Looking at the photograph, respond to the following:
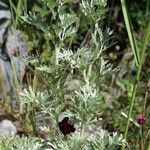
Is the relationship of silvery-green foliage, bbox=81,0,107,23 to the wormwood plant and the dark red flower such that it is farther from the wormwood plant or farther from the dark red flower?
the dark red flower

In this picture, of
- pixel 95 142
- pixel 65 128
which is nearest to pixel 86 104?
pixel 95 142

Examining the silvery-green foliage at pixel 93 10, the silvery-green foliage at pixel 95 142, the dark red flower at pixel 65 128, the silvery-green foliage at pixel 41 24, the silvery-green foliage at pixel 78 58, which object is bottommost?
the dark red flower at pixel 65 128

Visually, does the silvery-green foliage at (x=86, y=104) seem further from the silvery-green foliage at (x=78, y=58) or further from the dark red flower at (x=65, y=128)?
the dark red flower at (x=65, y=128)

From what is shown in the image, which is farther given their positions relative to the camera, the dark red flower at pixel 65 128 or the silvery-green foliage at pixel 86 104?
the dark red flower at pixel 65 128

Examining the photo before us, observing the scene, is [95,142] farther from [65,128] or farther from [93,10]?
[93,10]

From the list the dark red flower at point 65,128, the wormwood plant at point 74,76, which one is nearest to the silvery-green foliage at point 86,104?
the wormwood plant at point 74,76

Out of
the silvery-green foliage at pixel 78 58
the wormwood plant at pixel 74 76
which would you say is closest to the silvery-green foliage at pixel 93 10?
the wormwood plant at pixel 74 76

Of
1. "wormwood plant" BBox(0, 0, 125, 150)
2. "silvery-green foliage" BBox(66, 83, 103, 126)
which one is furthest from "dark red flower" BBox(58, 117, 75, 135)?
"silvery-green foliage" BBox(66, 83, 103, 126)

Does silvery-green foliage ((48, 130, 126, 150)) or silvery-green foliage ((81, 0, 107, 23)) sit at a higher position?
silvery-green foliage ((81, 0, 107, 23))

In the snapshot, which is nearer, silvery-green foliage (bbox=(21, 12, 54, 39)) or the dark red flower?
A: silvery-green foliage (bbox=(21, 12, 54, 39))

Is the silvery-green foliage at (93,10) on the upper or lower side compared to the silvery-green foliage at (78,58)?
upper

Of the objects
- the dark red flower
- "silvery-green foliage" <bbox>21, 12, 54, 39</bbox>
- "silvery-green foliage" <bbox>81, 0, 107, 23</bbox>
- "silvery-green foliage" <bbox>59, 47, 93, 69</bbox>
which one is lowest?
the dark red flower

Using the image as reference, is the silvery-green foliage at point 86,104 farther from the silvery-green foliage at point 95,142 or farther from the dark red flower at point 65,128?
the dark red flower at point 65,128
